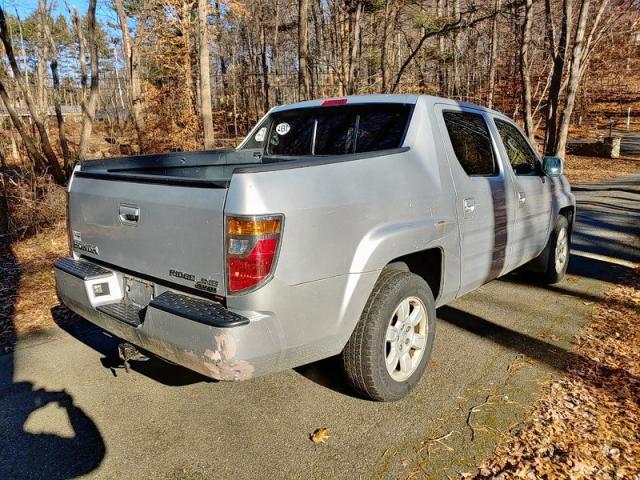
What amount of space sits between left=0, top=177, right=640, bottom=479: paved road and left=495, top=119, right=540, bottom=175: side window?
146 centimetres

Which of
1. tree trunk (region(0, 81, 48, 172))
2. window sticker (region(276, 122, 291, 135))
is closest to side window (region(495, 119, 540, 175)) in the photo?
window sticker (region(276, 122, 291, 135))

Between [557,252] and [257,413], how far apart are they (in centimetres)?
393

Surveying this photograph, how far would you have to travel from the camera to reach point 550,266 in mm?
5320

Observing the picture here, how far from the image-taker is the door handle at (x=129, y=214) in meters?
2.75

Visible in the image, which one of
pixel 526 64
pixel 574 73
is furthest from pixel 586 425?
pixel 574 73

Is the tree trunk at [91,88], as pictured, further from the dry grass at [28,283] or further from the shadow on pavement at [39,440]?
the shadow on pavement at [39,440]

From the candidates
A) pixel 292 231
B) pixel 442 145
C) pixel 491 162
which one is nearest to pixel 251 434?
pixel 292 231

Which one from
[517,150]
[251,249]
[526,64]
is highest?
[526,64]

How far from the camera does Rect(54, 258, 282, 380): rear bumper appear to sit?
7.52 ft

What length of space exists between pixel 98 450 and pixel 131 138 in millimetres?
24397

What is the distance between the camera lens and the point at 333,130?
3893mm

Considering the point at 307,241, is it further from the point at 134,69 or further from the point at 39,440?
the point at 134,69

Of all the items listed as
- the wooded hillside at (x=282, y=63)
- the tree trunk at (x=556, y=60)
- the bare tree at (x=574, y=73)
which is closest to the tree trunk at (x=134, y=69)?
the wooded hillside at (x=282, y=63)

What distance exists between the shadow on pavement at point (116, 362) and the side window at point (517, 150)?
3.25 m
